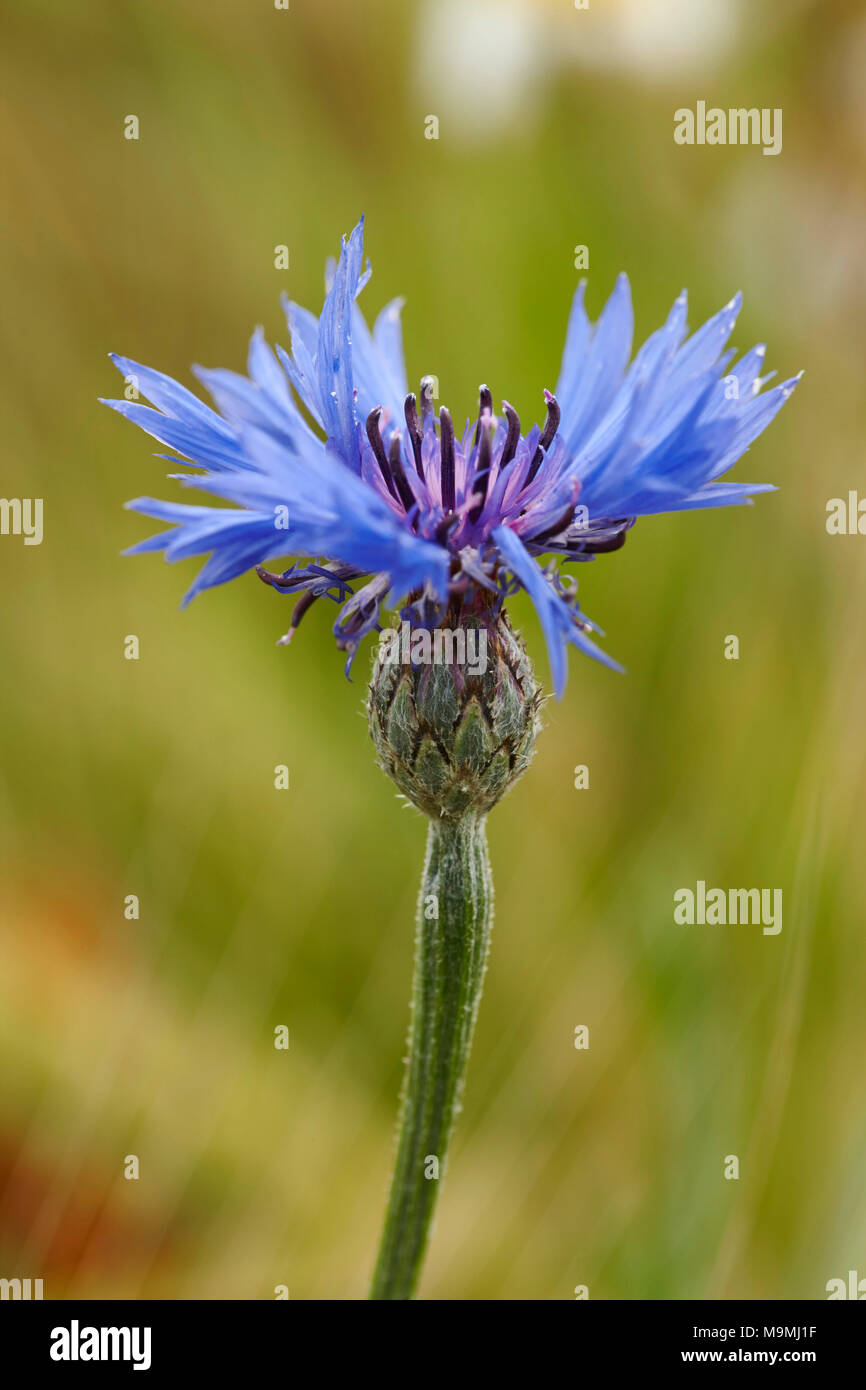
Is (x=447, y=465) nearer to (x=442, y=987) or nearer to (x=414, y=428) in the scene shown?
(x=414, y=428)

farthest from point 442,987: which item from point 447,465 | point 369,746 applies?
point 369,746

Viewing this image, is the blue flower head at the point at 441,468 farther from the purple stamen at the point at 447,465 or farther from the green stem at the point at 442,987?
the green stem at the point at 442,987

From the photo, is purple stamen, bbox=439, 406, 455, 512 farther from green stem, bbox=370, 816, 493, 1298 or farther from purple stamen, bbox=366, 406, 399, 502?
green stem, bbox=370, 816, 493, 1298

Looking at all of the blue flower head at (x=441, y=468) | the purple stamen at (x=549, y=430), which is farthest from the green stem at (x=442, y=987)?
the purple stamen at (x=549, y=430)

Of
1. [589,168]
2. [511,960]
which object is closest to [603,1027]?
[511,960]

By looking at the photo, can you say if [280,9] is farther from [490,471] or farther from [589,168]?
[490,471]

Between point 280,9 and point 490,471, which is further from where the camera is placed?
point 280,9

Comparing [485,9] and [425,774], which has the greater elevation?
[485,9]
